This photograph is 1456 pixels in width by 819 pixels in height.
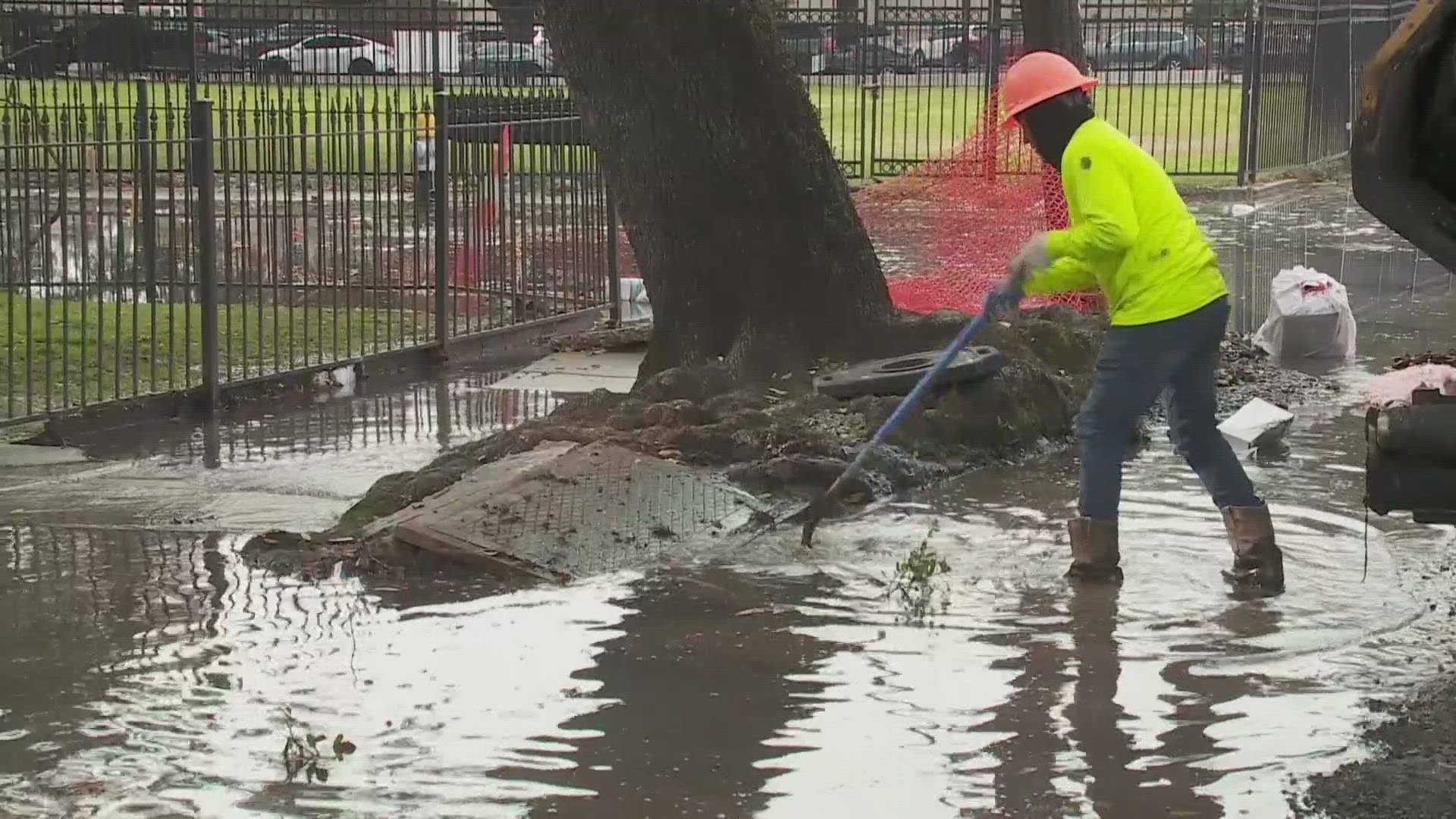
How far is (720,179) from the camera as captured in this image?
901 centimetres

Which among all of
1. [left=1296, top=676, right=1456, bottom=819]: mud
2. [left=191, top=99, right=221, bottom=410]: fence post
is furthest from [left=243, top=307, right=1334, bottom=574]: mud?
[left=1296, top=676, right=1456, bottom=819]: mud

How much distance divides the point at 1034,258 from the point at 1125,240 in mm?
299

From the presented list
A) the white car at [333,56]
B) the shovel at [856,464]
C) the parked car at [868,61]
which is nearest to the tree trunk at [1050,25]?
the shovel at [856,464]

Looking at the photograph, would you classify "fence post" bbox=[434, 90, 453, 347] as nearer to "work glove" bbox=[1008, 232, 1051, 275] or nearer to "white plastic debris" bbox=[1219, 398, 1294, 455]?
"white plastic debris" bbox=[1219, 398, 1294, 455]

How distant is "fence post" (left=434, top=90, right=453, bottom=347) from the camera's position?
11016 millimetres

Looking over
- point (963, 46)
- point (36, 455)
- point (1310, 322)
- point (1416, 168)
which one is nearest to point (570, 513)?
point (36, 455)

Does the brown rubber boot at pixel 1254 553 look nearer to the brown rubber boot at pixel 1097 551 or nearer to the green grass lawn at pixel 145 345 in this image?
the brown rubber boot at pixel 1097 551

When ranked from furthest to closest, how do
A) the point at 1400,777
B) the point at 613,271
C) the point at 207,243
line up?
the point at 613,271 → the point at 207,243 → the point at 1400,777

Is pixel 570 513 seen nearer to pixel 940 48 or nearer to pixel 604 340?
pixel 604 340

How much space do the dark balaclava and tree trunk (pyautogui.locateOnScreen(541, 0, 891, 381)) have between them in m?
2.66

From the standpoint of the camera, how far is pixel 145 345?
435 inches

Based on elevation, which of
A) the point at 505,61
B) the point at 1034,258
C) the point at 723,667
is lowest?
the point at 723,667

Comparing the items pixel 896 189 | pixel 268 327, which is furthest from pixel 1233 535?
pixel 896 189

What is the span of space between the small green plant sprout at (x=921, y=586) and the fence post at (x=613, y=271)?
6.14 m
